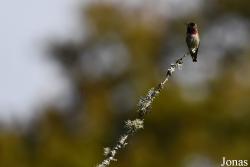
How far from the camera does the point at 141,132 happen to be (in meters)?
25.3

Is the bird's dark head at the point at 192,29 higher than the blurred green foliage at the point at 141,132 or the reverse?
the reverse

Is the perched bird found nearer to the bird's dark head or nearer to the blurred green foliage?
the bird's dark head

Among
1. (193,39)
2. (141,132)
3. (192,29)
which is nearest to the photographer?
(193,39)

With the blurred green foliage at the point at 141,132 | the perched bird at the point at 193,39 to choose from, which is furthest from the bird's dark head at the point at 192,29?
the blurred green foliage at the point at 141,132

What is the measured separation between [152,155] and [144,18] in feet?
17.5

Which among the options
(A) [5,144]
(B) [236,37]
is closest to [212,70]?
(B) [236,37]

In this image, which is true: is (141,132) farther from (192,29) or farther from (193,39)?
(193,39)

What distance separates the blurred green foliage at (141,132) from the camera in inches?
990

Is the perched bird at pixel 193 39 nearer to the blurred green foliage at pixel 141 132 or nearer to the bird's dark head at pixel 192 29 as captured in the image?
the bird's dark head at pixel 192 29

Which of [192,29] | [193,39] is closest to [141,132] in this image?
[192,29]

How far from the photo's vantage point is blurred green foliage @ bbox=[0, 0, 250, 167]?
25156 mm

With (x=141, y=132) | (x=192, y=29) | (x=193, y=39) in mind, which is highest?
(x=141, y=132)

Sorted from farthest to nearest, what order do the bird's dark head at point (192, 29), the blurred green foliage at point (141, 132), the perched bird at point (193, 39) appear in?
the blurred green foliage at point (141, 132) → the bird's dark head at point (192, 29) → the perched bird at point (193, 39)

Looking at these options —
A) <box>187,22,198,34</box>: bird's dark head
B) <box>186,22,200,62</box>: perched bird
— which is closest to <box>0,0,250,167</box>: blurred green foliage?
<box>187,22,198,34</box>: bird's dark head
